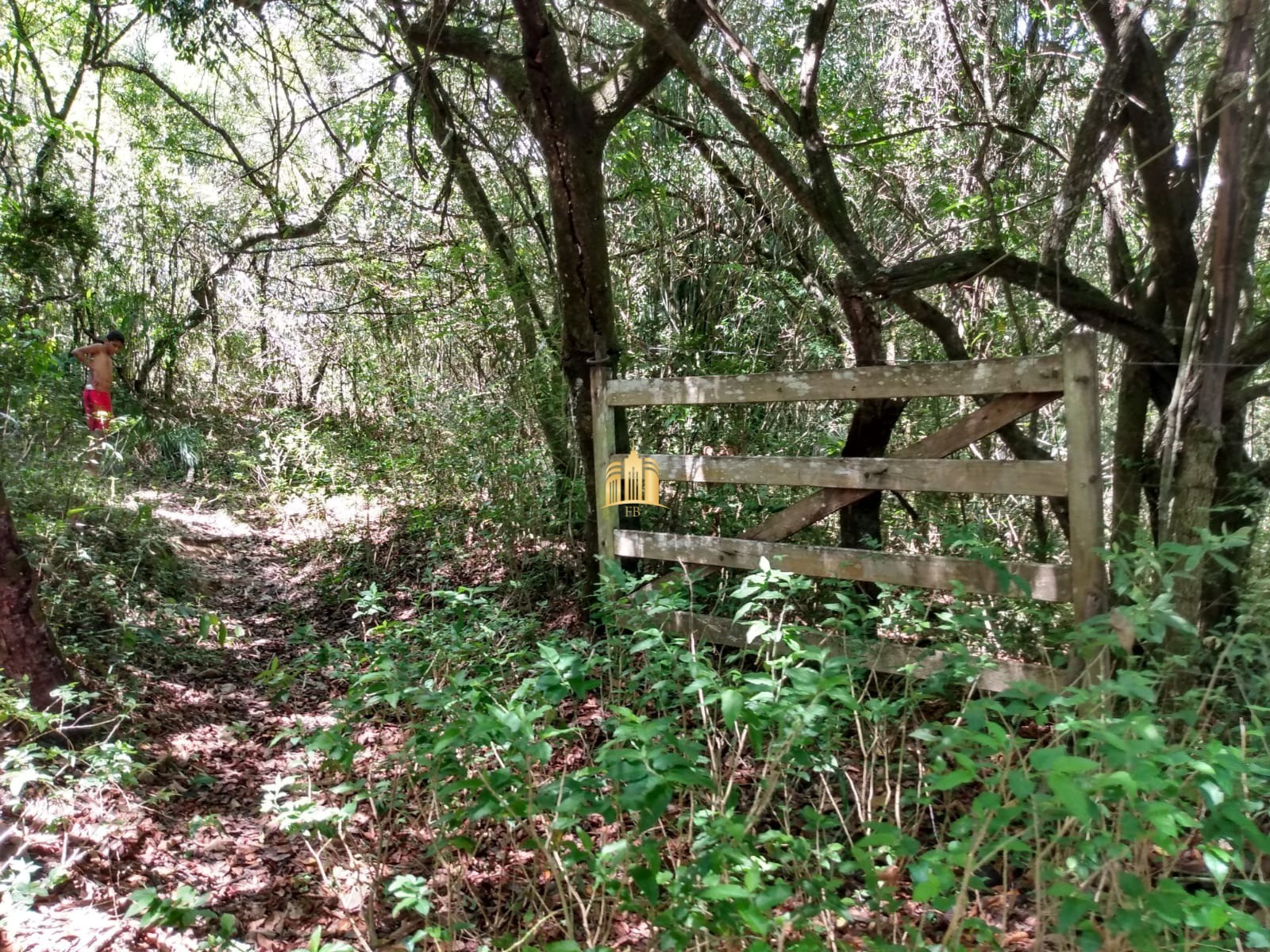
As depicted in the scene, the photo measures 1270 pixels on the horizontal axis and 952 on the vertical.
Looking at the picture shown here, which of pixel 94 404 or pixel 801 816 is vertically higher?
pixel 94 404

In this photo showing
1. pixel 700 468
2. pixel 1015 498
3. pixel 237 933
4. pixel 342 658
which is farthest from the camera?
pixel 1015 498

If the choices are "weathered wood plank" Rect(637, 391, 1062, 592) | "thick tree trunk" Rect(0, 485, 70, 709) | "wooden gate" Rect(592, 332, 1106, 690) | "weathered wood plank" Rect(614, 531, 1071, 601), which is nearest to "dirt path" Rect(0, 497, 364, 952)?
"thick tree trunk" Rect(0, 485, 70, 709)

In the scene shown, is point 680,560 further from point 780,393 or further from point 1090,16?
point 1090,16

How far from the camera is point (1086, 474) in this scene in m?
3.15

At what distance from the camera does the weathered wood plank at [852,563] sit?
10.8ft

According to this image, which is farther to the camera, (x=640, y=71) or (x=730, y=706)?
(x=640, y=71)

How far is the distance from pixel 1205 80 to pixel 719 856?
3863 millimetres

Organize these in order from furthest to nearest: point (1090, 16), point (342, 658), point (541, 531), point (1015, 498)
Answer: point (541, 531), point (1015, 498), point (342, 658), point (1090, 16)

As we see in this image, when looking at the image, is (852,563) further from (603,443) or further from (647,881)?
(647,881)

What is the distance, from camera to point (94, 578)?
194 inches

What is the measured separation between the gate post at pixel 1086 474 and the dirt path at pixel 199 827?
296 centimetres

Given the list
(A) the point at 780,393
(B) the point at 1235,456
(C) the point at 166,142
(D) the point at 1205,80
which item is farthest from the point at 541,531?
(C) the point at 166,142

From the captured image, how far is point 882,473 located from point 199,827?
323cm

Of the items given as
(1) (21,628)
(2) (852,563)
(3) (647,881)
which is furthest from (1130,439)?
(1) (21,628)
